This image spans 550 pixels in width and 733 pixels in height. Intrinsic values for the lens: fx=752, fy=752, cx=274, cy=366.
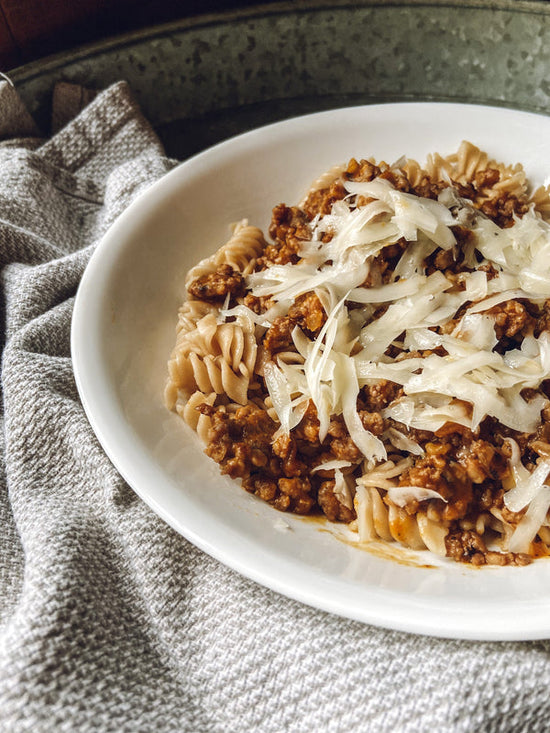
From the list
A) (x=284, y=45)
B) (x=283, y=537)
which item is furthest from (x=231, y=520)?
(x=284, y=45)

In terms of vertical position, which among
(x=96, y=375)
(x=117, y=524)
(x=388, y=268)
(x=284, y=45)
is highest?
(x=284, y=45)

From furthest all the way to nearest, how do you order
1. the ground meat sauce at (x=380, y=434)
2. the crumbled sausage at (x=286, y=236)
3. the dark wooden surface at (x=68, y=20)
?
the dark wooden surface at (x=68, y=20)
the crumbled sausage at (x=286, y=236)
the ground meat sauce at (x=380, y=434)

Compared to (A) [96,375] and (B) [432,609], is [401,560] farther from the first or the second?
(A) [96,375]

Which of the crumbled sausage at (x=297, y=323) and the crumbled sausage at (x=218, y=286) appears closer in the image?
the crumbled sausage at (x=297, y=323)

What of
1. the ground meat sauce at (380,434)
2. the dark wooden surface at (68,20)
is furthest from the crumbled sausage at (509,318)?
the dark wooden surface at (68,20)

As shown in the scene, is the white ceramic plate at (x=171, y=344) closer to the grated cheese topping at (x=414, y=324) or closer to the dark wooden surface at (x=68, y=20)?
the grated cheese topping at (x=414, y=324)

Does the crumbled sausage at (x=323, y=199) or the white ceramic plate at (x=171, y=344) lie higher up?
the crumbled sausage at (x=323, y=199)
